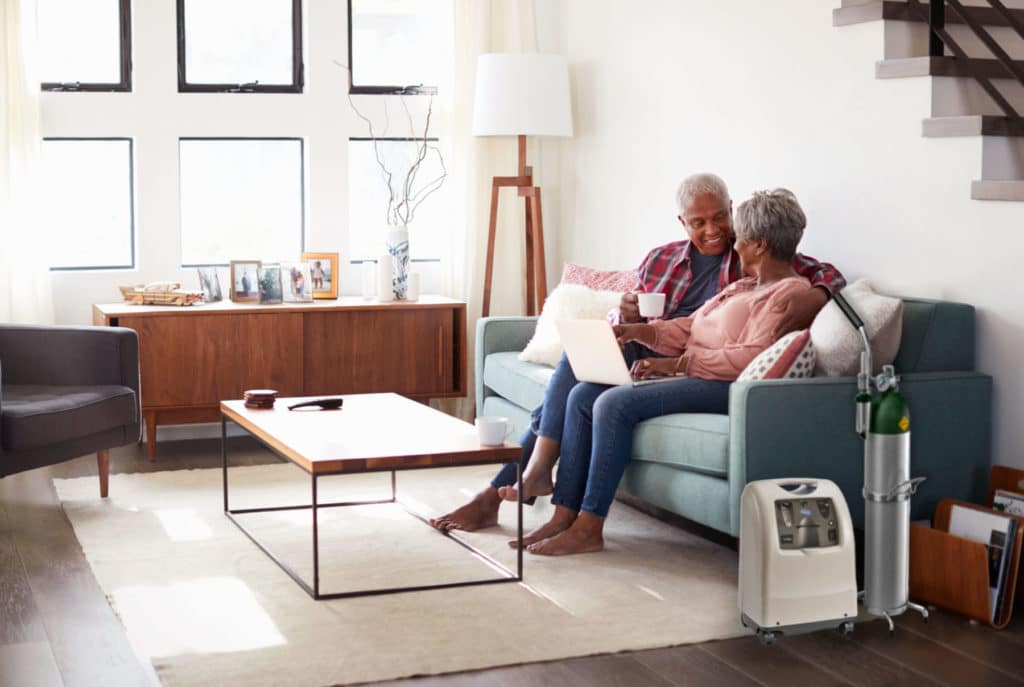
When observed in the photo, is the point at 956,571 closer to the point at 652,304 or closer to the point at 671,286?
the point at 652,304

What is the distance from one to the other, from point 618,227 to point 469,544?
2304mm

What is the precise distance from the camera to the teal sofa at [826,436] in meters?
3.47

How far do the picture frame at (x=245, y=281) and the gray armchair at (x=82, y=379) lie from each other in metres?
1.05

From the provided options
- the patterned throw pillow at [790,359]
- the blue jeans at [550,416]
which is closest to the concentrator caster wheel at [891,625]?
the patterned throw pillow at [790,359]

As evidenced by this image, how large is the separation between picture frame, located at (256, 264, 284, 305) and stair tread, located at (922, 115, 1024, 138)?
298 centimetres

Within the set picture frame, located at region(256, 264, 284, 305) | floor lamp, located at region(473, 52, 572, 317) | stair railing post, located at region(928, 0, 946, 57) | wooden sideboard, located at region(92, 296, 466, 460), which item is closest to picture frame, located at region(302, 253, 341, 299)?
wooden sideboard, located at region(92, 296, 466, 460)

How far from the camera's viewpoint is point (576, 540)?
12.7 feet

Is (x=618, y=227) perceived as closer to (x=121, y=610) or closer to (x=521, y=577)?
(x=521, y=577)

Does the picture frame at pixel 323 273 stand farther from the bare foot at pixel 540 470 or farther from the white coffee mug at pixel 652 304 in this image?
the white coffee mug at pixel 652 304

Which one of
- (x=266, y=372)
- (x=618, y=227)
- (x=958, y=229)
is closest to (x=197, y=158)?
(x=266, y=372)

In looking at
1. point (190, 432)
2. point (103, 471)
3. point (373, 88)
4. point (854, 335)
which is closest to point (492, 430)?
point (854, 335)

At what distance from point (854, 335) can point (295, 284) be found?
2.90 metres

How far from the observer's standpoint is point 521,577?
363 centimetres

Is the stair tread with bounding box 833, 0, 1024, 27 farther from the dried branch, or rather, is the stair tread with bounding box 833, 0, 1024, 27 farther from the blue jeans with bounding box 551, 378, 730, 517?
the dried branch
